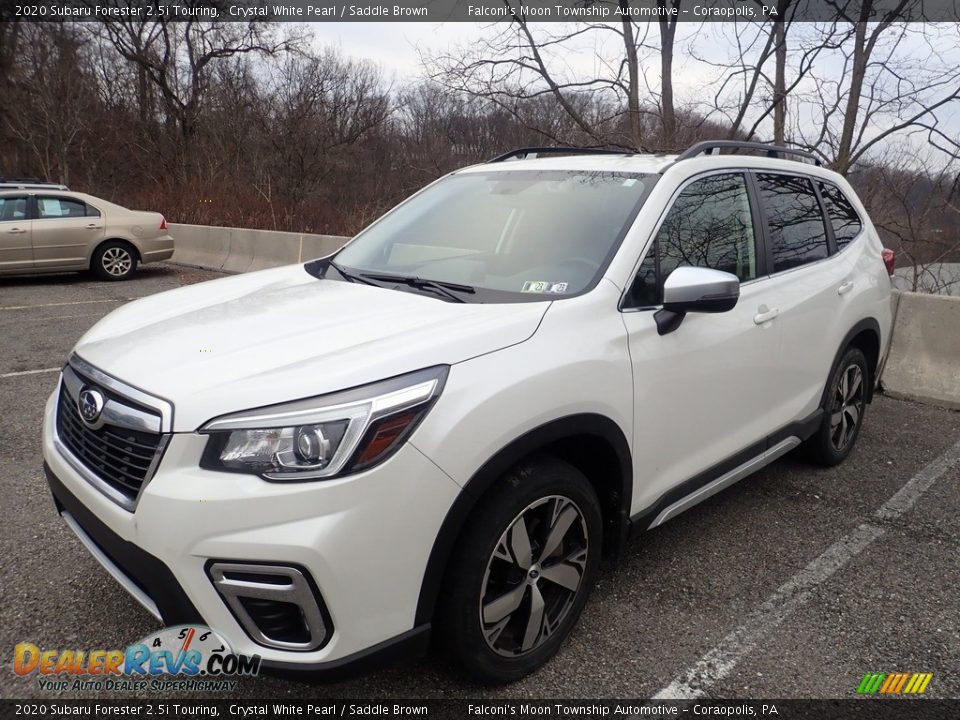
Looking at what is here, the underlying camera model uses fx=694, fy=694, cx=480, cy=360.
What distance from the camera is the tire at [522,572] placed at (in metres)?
2.14

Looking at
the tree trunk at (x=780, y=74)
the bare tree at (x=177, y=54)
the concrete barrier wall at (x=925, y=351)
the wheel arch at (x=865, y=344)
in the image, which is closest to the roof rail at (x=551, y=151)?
the wheel arch at (x=865, y=344)

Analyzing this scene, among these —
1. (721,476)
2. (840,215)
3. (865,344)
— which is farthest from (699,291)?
(865,344)

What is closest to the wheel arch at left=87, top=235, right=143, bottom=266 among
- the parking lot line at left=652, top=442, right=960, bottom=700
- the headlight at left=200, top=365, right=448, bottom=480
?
the headlight at left=200, top=365, right=448, bottom=480

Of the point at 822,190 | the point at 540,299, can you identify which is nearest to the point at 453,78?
the point at 822,190

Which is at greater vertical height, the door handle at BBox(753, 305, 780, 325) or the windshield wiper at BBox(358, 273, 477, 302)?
the windshield wiper at BBox(358, 273, 477, 302)

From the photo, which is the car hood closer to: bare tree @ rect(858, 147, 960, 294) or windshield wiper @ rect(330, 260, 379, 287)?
windshield wiper @ rect(330, 260, 379, 287)

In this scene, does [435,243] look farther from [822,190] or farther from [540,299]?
[822,190]

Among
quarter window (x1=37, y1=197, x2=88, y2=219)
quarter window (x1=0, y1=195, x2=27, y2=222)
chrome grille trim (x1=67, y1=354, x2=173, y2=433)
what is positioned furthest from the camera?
quarter window (x1=37, y1=197, x2=88, y2=219)

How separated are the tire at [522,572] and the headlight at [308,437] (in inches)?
17.9

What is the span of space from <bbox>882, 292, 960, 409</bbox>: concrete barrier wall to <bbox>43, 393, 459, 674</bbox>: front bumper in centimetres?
538

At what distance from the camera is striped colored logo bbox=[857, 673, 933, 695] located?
8.11 ft

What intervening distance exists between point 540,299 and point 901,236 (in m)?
7.13

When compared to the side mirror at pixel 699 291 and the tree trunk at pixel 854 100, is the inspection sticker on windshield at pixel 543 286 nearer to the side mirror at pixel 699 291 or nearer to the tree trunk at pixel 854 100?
the side mirror at pixel 699 291

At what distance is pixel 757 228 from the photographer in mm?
3436
